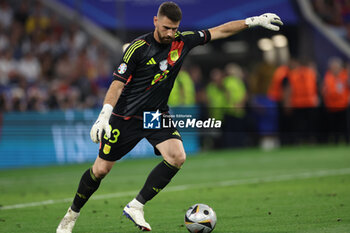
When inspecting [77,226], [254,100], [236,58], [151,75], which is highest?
[151,75]

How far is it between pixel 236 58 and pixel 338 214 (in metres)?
21.5

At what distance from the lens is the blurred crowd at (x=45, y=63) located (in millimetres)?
17406

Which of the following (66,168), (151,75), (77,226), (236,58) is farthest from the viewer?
(236,58)

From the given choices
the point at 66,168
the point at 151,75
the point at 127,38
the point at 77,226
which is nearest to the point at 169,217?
the point at 77,226

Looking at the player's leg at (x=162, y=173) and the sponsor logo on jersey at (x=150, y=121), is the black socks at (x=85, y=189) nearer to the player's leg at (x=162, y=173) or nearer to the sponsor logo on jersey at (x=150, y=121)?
the player's leg at (x=162, y=173)

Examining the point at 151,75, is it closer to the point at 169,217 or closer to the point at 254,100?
the point at 169,217

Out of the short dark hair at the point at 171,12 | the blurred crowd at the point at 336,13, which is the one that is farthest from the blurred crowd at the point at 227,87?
the short dark hair at the point at 171,12

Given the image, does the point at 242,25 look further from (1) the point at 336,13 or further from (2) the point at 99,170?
(1) the point at 336,13

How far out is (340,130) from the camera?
66.6 feet

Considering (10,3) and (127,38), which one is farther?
(127,38)

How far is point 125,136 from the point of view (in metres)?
7.31

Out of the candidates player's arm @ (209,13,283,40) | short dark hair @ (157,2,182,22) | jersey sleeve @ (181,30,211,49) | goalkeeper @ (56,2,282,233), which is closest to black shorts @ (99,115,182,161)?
goalkeeper @ (56,2,282,233)

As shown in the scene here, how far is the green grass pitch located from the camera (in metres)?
7.68

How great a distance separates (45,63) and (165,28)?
12851mm
